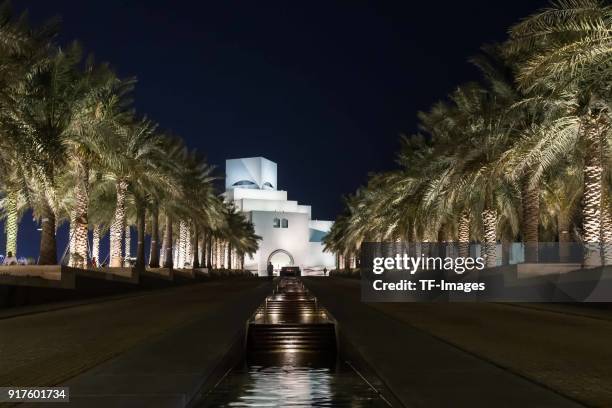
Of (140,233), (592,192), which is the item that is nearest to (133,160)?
(140,233)

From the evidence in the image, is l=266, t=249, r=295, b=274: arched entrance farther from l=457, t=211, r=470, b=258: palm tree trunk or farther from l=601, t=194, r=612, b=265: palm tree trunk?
l=601, t=194, r=612, b=265: palm tree trunk

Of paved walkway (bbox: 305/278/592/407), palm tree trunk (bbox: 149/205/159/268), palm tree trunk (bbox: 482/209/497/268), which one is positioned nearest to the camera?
paved walkway (bbox: 305/278/592/407)

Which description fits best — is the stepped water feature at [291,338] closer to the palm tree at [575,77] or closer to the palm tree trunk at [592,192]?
the palm tree at [575,77]

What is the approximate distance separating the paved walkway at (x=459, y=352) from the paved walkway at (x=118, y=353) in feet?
8.76

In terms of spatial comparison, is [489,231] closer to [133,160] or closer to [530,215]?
[530,215]

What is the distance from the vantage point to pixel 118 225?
140ft

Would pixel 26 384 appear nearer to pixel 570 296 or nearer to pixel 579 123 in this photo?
pixel 579 123

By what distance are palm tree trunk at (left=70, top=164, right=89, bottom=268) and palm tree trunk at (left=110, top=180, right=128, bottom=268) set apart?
427cm

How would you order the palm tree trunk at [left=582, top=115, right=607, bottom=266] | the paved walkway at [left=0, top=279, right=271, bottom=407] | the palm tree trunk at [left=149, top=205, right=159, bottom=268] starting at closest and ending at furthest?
1. the paved walkway at [left=0, top=279, right=271, bottom=407]
2. the palm tree trunk at [left=582, top=115, right=607, bottom=266]
3. the palm tree trunk at [left=149, top=205, right=159, bottom=268]

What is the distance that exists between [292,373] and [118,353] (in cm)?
298

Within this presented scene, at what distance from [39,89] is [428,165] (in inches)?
650

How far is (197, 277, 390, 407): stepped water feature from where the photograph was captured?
1049cm

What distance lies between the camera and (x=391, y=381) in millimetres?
10445

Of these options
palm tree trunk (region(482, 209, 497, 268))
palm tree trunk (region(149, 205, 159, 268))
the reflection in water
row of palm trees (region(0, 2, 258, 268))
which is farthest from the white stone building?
the reflection in water
